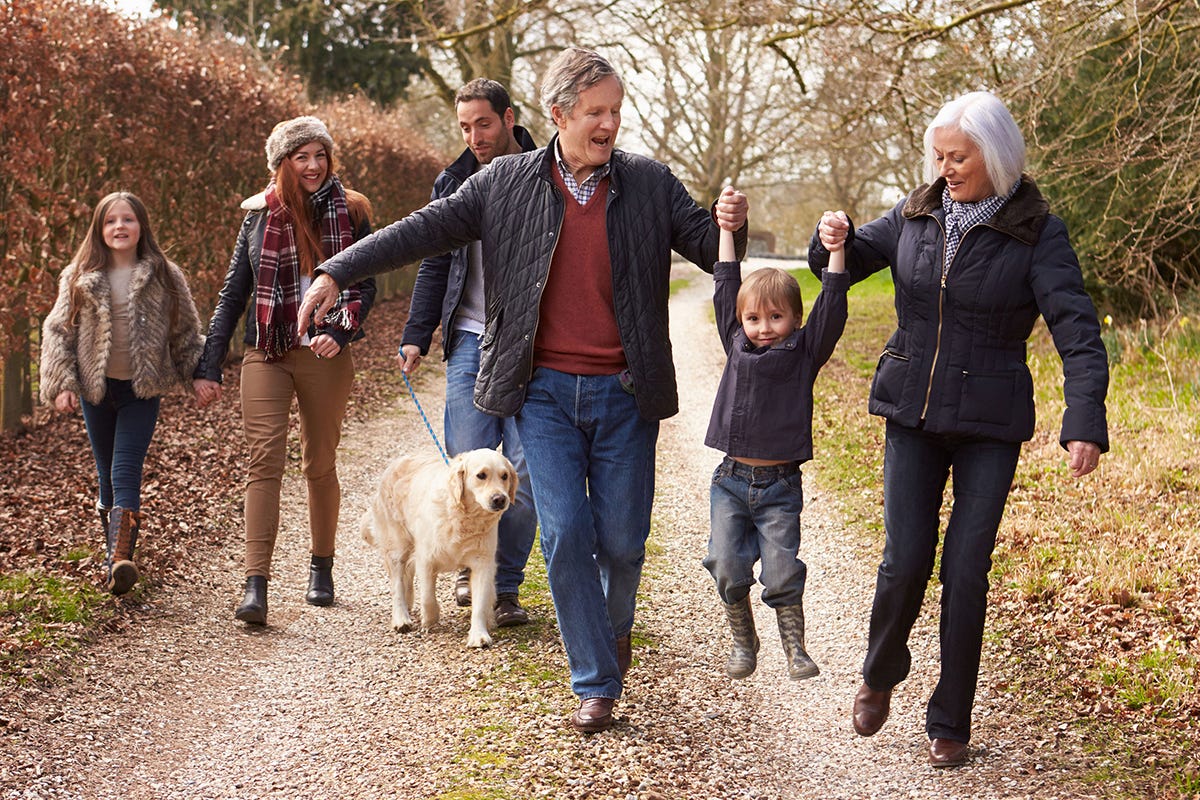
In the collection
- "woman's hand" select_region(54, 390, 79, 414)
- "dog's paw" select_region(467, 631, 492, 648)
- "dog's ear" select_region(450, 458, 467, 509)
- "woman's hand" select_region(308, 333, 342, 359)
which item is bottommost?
"dog's paw" select_region(467, 631, 492, 648)

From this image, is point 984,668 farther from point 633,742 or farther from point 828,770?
point 633,742

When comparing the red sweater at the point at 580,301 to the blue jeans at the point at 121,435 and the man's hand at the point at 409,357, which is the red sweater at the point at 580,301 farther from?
the blue jeans at the point at 121,435

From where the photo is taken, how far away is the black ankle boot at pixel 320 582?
22.8 ft

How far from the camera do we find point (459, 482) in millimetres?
5852

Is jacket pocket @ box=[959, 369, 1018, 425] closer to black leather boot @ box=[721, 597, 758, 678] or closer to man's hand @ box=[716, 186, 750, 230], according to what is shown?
man's hand @ box=[716, 186, 750, 230]

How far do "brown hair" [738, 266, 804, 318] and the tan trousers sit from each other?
8.61 feet

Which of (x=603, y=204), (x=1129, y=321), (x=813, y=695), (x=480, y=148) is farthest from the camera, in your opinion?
(x=1129, y=321)

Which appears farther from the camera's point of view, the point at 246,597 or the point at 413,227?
the point at 246,597

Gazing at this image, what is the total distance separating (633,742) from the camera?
15.3 ft

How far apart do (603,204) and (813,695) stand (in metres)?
2.63

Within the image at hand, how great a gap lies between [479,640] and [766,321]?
2.35 meters

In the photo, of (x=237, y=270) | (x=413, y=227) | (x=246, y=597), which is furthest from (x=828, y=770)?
(x=237, y=270)

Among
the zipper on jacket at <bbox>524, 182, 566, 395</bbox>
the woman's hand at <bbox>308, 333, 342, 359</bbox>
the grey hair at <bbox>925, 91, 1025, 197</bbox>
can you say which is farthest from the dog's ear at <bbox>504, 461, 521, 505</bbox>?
the grey hair at <bbox>925, 91, 1025, 197</bbox>

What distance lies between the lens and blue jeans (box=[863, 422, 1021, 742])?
441 cm
